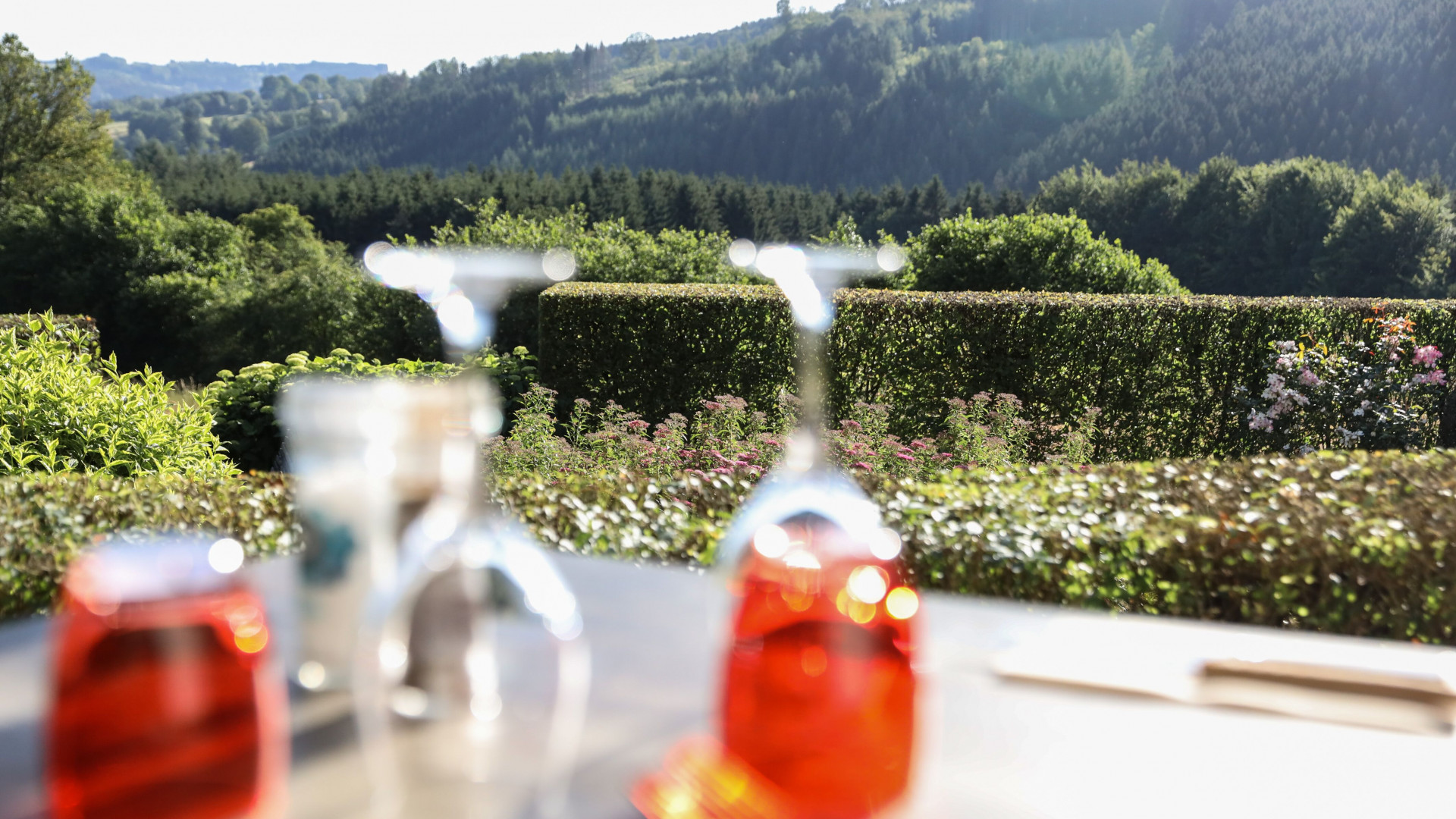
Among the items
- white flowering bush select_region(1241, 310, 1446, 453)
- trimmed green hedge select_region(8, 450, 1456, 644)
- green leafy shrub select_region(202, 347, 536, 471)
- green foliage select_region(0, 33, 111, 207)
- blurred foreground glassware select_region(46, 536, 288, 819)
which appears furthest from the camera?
green foliage select_region(0, 33, 111, 207)

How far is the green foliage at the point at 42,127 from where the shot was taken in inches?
1334

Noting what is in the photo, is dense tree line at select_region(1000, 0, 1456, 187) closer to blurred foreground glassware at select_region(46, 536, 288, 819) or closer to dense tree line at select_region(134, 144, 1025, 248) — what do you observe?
dense tree line at select_region(134, 144, 1025, 248)

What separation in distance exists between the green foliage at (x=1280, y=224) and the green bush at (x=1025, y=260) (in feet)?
102

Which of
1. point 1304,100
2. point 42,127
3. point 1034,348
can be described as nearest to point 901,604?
point 1034,348

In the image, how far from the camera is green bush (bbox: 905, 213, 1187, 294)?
598 inches

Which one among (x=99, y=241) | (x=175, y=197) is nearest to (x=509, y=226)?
(x=99, y=241)

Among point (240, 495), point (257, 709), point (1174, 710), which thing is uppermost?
point (257, 709)

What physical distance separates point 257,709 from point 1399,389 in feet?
33.5

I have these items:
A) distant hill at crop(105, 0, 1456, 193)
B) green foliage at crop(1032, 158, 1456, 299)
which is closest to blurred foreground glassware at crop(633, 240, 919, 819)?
green foliage at crop(1032, 158, 1456, 299)

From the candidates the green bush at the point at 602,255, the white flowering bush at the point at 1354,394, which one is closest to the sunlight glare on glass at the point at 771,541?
the white flowering bush at the point at 1354,394

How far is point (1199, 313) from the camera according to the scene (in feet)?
29.6

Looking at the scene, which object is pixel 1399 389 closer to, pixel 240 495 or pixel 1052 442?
pixel 1052 442

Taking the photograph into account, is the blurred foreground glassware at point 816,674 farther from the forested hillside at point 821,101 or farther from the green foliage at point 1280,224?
the forested hillside at point 821,101

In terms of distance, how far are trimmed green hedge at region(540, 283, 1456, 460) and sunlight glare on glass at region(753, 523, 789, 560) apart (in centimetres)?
819
